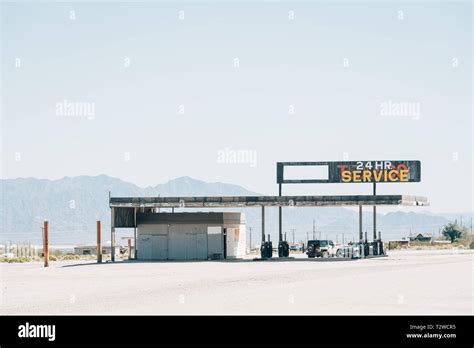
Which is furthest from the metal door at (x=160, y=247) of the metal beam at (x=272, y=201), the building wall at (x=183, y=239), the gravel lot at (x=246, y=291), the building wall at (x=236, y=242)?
the gravel lot at (x=246, y=291)

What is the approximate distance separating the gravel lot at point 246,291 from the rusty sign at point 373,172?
714 inches

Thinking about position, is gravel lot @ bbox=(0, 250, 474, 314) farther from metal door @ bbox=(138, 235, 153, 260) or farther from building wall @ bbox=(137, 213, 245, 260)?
metal door @ bbox=(138, 235, 153, 260)

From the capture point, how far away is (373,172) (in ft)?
229

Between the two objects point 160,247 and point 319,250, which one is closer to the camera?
point 160,247

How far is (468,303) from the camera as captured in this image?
2955cm

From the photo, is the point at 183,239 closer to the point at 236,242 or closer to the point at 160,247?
the point at 160,247

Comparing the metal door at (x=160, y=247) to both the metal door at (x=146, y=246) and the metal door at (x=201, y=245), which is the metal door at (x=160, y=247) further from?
the metal door at (x=201, y=245)

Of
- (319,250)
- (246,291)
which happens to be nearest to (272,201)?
(319,250)

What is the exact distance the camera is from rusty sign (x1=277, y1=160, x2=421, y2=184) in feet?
229

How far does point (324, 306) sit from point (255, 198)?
3807 centimetres

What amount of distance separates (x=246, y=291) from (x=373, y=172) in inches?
1431

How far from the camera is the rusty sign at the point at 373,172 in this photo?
69.7 meters
